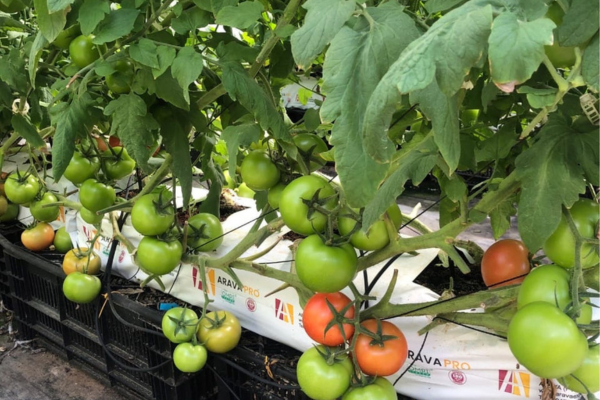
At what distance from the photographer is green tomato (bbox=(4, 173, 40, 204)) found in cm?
159

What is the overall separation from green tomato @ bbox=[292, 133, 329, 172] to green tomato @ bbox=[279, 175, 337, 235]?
0.14 m

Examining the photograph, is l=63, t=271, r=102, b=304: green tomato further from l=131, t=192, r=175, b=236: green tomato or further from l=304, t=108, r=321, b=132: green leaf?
l=304, t=108, r=321, b=132: green leaf

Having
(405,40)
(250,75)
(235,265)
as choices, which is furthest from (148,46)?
(235,265)

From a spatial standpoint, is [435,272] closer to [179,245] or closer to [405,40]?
[179,245]

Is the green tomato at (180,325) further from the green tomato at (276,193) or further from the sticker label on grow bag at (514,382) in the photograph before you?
the sticker label on grow bag at (514,382)

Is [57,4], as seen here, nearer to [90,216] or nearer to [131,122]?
[131,122]

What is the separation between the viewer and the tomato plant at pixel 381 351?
2.75ft

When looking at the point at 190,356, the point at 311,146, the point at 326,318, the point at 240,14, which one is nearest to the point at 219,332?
the point at 190,356

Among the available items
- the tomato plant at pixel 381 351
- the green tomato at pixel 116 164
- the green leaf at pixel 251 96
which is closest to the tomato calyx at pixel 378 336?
the tomato plant at pixel 381 351

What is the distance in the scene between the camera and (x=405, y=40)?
1.53 ft

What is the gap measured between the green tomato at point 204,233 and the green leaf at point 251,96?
0.48 m

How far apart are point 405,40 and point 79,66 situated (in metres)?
0.66

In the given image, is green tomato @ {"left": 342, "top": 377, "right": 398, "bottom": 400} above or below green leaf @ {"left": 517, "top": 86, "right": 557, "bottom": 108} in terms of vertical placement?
below

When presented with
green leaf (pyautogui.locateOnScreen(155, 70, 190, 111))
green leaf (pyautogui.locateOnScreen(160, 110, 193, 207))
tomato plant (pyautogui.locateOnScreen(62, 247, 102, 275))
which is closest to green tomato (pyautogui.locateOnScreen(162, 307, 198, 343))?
green leaf (pyautogui.locateOnScreen(160, 110, 193, 207))
